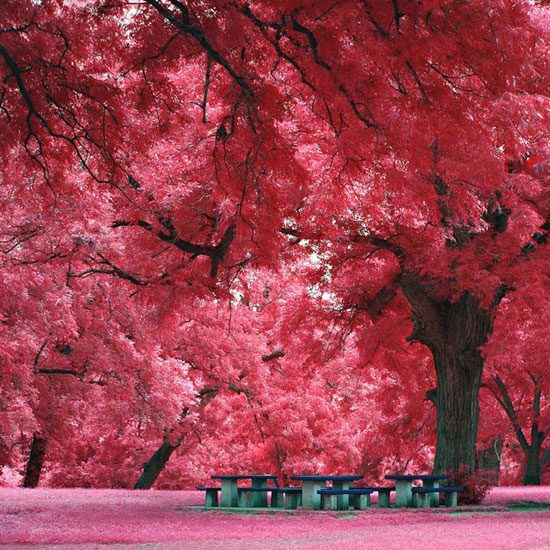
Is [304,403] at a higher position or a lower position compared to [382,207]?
lower

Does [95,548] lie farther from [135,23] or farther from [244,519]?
[135,23]

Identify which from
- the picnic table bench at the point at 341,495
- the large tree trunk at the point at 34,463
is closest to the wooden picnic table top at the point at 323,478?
the picnic table bench at the point at 341,495

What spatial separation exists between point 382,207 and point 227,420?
56.4ft

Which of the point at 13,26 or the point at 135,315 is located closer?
the point at 13,26

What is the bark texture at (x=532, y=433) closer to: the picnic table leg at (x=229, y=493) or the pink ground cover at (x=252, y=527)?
the pink ground cover at (x=252, y=527)

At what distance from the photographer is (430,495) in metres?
15.2

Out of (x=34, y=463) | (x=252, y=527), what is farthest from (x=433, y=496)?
→ (x=34, y=463)

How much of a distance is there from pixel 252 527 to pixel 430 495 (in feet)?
18.4

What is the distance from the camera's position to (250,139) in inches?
336

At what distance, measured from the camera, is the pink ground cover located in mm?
8586

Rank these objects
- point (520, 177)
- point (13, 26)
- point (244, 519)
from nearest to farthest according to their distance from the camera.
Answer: point (13, 26), point (244, 519), point (520, 177)

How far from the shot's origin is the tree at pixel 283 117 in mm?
6500

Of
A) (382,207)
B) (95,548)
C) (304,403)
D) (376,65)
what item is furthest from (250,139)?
(304,403)

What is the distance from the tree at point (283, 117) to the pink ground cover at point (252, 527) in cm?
363
